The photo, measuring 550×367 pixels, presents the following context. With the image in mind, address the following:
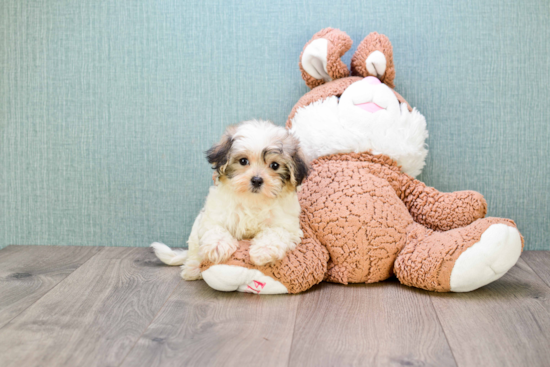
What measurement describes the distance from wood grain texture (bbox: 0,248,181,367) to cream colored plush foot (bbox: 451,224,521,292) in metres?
0.99

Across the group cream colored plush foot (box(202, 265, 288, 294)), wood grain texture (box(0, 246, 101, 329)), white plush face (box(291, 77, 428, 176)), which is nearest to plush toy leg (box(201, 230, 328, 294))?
cream colored plush foot (box(202, 265, 288, 294))

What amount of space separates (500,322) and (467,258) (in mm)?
234

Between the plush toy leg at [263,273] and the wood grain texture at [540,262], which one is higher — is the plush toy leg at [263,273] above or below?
above

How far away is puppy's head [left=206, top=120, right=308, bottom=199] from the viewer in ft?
4.95

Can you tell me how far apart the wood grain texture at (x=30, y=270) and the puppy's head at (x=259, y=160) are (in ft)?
2.52

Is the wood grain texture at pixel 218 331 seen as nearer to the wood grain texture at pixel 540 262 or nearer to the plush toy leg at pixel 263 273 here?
the plush toy leg at pixel 263 273

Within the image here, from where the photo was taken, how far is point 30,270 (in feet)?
6.30

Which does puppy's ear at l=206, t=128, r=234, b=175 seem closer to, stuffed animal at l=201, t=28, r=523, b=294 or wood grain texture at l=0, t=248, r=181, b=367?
stuffed animal at l=201, t=28, r=523, b=294

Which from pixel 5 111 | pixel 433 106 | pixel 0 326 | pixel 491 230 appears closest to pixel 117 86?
pixel 5 111

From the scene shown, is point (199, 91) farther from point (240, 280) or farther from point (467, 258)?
point (467, 258)

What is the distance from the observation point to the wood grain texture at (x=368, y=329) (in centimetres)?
119

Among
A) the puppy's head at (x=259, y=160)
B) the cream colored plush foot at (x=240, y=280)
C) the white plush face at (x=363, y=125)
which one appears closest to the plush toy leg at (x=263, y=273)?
the cream colored plush foot at (x=240, y=280)

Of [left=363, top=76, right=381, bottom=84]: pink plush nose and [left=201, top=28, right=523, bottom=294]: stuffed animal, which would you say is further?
[left=363, top=76, right=381, bottom=84]: pink plush nose

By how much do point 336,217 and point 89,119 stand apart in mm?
1247
